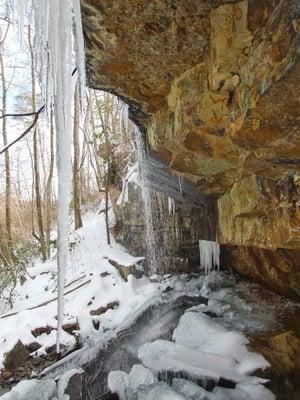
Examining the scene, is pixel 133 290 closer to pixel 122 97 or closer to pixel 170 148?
pixel 170 148

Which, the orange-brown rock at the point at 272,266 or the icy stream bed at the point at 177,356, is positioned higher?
the orange-brown rock at the point at 272,266

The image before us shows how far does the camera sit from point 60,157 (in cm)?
249

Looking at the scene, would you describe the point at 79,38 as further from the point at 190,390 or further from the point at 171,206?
the point at 171,206

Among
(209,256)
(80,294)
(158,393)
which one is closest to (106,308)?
(80,294)

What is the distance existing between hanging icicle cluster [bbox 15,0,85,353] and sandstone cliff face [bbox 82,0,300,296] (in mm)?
168

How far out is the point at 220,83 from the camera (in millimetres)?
2312

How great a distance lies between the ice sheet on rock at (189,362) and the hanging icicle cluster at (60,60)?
158 cm

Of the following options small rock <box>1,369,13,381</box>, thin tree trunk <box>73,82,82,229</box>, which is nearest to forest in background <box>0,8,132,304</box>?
thin tree trunk <box>73,82,82,229</box>

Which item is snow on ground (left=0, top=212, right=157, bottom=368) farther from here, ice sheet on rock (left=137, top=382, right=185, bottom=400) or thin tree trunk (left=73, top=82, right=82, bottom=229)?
ice sheet on rock (left=137, top=382, right=185, bottom=400)

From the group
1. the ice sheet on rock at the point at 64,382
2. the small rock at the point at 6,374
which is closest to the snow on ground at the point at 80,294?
the small rock at the point at 6,374

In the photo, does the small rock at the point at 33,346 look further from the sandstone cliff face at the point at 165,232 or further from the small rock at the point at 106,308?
the sandstone cliff face at the point at 165,232

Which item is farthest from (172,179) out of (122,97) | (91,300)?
(91,300)

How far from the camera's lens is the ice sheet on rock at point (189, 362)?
324 cm

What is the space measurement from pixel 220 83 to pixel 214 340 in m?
3.06
